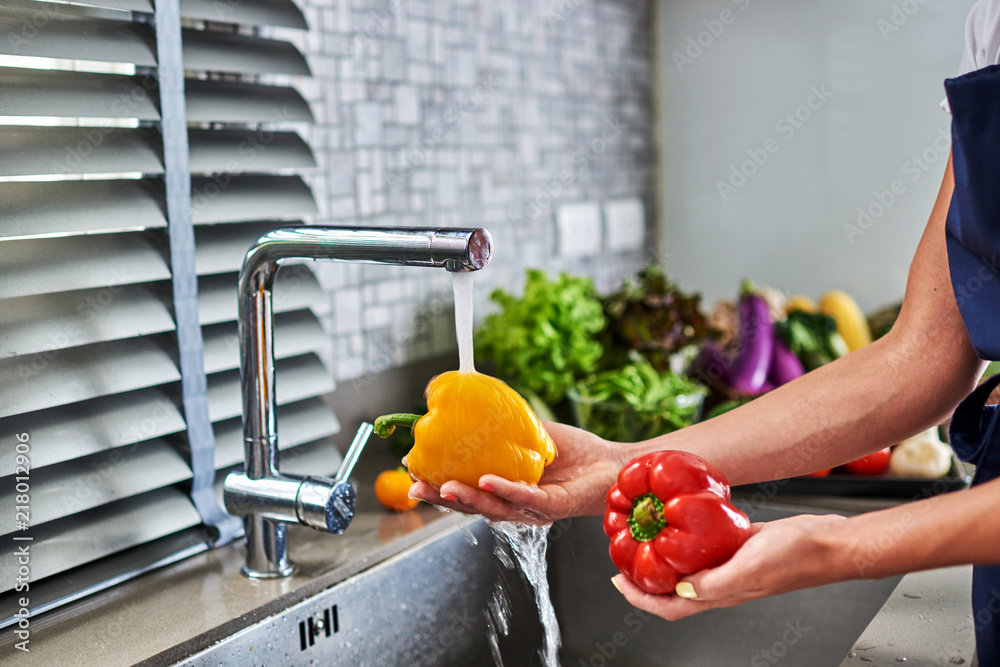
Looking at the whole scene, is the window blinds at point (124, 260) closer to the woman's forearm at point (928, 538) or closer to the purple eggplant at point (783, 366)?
the woman's forearm at point (928, 538)

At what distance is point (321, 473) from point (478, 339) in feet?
1.67

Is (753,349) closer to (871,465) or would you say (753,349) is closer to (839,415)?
(871,465)

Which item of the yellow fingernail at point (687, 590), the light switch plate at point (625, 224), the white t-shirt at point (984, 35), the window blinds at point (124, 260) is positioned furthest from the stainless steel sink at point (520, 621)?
the light switch plate at point (625, 224)

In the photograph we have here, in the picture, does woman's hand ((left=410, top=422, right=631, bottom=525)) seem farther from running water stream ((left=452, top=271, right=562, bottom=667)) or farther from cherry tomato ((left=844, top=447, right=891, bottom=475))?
cherry tomato ((left=844, top=447, right=891, bottom=475))

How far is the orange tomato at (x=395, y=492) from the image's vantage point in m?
1.28

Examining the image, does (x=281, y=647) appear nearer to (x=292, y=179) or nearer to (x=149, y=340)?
(x=149, y=340)

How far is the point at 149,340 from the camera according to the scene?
3.59ft

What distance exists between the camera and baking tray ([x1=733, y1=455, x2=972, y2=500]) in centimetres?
130

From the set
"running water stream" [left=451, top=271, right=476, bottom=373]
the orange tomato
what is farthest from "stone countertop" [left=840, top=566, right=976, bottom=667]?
the orange tomato

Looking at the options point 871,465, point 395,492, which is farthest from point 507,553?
point 871,465

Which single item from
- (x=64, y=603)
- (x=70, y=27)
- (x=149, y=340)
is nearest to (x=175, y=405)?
(x=149, y=340)

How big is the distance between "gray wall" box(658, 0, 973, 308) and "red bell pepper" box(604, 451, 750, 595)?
156cm

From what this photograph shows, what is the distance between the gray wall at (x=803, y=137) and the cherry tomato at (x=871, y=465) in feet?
2.84

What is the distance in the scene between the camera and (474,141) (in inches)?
68.9
